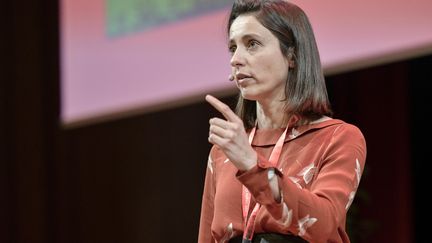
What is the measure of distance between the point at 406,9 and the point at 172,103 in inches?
56.9

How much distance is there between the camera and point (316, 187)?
57.2 inches

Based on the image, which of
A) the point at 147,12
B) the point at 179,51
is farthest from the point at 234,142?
the point at 147,12

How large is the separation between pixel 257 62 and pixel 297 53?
10 centimetres

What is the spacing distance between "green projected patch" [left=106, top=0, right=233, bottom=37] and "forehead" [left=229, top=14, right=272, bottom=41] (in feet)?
6.22

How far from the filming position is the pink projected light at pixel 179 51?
2.96 m

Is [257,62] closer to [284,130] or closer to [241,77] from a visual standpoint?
[241,77]

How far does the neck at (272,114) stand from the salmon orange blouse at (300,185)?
0.02m

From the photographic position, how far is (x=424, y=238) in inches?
151

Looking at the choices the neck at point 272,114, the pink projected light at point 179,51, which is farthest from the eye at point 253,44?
the pink projected light at point 179,51

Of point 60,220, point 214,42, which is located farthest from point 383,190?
point 60,220

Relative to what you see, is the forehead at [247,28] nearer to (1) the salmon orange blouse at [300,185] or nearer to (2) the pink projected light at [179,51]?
(1) the salmon orange blouse at [300,185]

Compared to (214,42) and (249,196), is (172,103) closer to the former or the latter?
(214,42)

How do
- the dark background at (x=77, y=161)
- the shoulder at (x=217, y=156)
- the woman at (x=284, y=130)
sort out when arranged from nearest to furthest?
the woman at (x=284, y=130)
the shoulder at (x=217, y=156)
the dark background at (x=77, y=161)

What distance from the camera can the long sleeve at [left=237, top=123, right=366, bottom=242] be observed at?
52.7 inches
